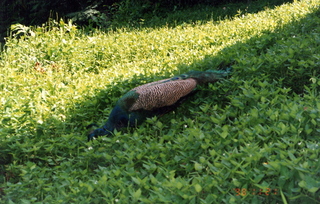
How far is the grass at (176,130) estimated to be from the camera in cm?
227

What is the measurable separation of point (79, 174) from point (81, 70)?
Answer: 145 inches

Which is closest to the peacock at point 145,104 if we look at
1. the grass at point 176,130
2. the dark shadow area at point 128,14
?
the grass at point 176,130

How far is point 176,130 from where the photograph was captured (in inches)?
143

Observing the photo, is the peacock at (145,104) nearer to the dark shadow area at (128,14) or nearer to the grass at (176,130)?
the grass at (176,130)

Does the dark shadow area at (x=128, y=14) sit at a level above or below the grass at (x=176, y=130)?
above

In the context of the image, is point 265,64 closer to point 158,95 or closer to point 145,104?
point 158,95

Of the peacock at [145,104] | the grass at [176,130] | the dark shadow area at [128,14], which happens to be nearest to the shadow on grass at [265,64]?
the grass at [176,130]

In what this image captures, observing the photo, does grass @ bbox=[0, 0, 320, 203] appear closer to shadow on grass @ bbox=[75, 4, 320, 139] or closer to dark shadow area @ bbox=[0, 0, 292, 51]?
shadow on grass @ bbox=[75, 4, 320, 139]

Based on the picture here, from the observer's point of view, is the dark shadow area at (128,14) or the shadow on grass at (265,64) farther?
the dark shadow area at (128,14)

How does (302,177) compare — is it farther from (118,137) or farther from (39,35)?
(39,35)

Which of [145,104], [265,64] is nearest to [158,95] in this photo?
[145,104]
